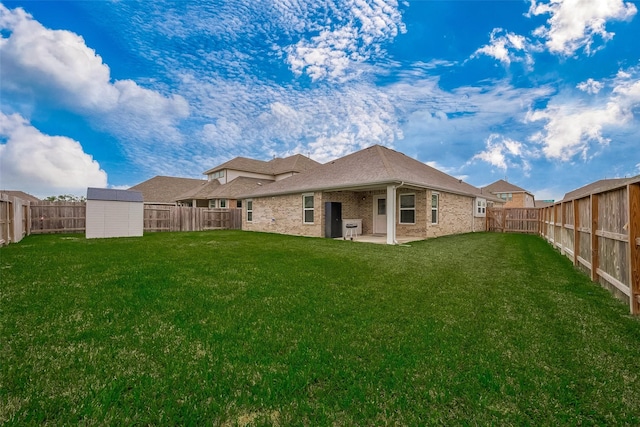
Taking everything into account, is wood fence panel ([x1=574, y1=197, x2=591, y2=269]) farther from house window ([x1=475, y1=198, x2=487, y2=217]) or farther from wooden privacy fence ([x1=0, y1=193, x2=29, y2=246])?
wooden privacy fence ([x1=0, y1=193, x2=29, y2=246])

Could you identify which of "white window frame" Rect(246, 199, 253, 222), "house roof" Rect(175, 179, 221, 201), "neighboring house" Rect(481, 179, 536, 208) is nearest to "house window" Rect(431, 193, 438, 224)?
"white window frame" Rect(246, 199, 253, 222)

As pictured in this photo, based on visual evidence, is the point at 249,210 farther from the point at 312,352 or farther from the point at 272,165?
the point at 312,352

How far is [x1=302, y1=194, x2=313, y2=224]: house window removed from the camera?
15320 millimetres

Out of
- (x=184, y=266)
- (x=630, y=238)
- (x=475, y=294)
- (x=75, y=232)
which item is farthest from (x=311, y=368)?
(x=75, y=232)

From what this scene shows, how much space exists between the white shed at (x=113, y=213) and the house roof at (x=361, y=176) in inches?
267

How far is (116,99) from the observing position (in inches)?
554

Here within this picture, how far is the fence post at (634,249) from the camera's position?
4.01 m

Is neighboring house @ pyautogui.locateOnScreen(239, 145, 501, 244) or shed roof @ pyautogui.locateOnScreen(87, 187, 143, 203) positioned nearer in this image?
neighboring house @ pyautogui.locateOnScreen(239, 145, 501, 244)

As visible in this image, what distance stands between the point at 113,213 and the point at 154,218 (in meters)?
4.86

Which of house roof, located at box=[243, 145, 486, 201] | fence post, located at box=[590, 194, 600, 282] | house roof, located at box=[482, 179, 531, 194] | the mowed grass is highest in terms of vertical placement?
house roof, located at box=[482, 179, 531, 194]

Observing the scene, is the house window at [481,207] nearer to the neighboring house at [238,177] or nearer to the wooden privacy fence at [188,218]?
the neighboring house at [238,177]

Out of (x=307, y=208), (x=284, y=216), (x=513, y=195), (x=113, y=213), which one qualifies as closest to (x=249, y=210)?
(x=284, y=216)

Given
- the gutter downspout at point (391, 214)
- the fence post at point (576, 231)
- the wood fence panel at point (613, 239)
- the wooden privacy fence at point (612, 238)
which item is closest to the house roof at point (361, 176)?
the gutter downspout at point (391, 214)

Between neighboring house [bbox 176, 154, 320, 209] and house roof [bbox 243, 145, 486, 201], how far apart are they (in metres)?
9.95
